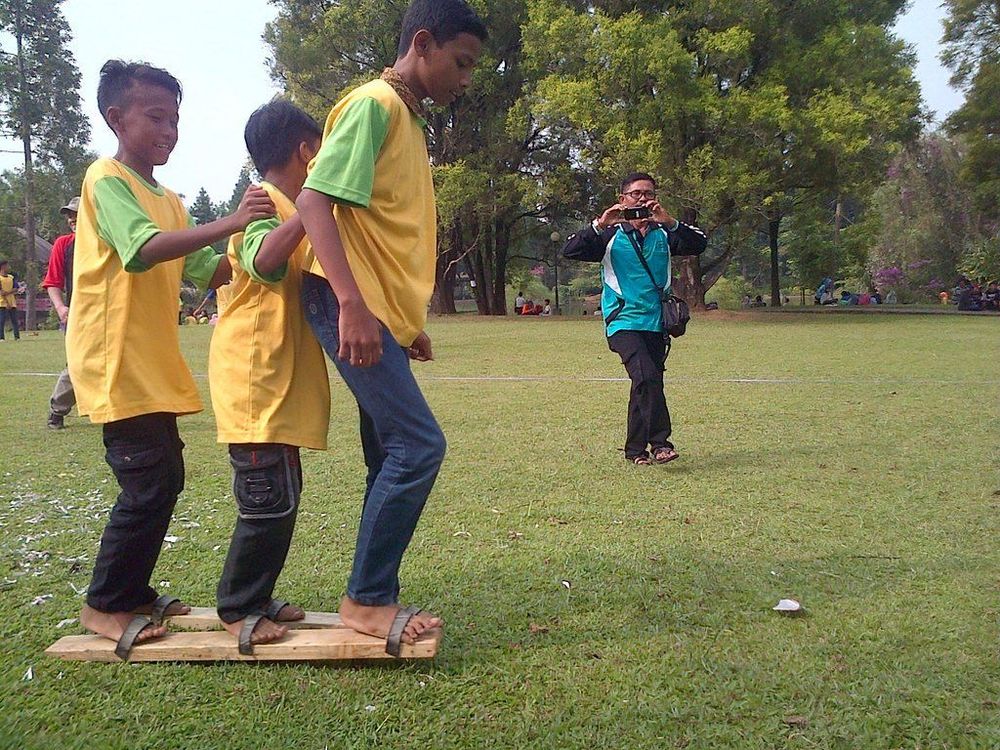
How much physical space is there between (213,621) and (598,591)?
1.29 meters

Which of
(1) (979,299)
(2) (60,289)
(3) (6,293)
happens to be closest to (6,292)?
(3) (6,293)

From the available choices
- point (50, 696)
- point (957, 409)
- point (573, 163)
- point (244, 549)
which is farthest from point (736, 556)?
point (573, 163)

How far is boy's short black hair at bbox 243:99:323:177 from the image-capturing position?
2.62 metres

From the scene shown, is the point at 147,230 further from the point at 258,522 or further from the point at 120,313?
the point at 258,522

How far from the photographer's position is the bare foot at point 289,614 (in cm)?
267

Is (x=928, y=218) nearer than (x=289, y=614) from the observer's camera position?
No

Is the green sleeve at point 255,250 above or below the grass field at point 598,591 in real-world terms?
above

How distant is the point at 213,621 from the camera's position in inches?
106

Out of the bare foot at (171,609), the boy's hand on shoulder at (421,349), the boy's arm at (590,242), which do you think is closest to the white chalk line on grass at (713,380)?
the boy's arm at (590,242)

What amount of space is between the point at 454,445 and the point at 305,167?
3465 millimetres

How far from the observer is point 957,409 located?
23.9 feet

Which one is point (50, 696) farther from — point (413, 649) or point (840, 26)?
point (840, 26)

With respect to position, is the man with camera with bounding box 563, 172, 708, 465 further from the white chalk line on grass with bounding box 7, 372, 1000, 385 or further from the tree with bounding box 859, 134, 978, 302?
the tree with bounding box 859, 134, 978, 302

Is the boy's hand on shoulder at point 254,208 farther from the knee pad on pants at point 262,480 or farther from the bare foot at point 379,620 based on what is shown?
the bare foot at point 379,620
